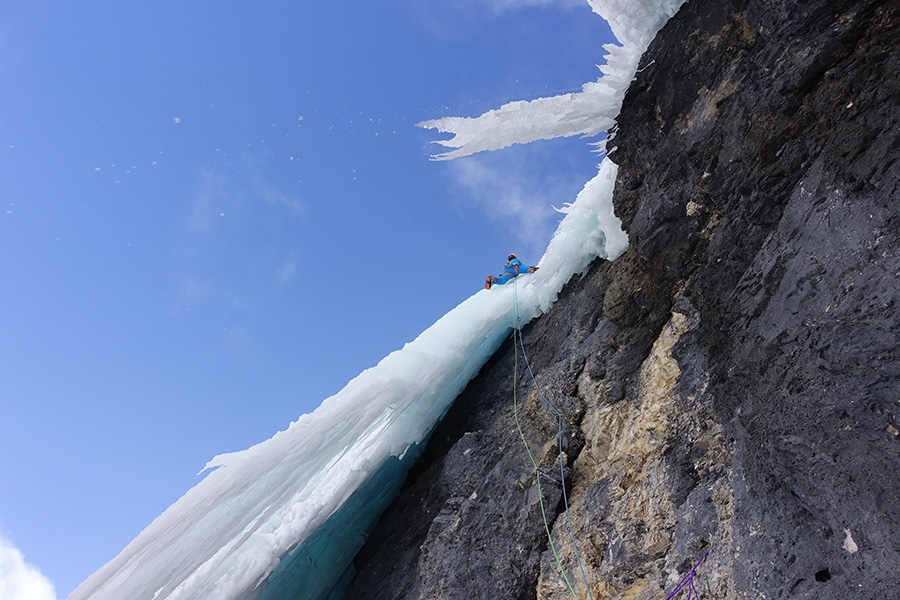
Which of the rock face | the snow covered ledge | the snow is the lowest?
the rock face

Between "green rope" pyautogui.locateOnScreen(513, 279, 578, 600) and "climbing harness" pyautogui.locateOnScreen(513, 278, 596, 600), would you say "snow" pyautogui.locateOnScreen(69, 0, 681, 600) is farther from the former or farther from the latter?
"green rope" pyautogui.locateOnScreen(513, 279, 578, 600)

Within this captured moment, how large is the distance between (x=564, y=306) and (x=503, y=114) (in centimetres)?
232

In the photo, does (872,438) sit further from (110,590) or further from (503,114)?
(110,590)

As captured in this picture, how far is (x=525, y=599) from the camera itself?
4652 millimetres

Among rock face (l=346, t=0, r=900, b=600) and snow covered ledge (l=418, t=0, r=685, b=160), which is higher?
snow covered ledge (l=418, t=0, r=685, b=160)

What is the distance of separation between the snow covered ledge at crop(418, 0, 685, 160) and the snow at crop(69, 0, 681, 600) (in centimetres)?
1

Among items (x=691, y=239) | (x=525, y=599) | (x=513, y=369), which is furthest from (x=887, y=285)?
(x=513, y=369)

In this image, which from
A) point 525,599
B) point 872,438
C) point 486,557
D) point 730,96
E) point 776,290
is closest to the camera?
point 872,438

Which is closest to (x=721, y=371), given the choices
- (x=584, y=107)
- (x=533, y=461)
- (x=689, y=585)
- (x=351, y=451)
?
(x=689, y=585)

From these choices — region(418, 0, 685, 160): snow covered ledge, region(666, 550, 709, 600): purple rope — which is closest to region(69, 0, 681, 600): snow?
region(418, 0, 685, 160): snow covered ledge

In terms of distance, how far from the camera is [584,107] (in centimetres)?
532

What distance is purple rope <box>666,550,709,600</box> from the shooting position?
3.42 m

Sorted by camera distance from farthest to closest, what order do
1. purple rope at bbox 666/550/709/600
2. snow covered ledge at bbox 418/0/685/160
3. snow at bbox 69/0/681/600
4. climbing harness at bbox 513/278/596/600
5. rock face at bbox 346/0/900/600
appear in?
1. snow at bbox 69/0/681/600
2. snow covered ledge at bbox 418/0/685/160
3. climbing harness at bbox 513/278/596/600
4. purple rope at bbox 666/550/709/600
5. rock face at bbox 346/0/900/600

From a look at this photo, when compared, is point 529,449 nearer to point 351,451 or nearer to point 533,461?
point 533,461
